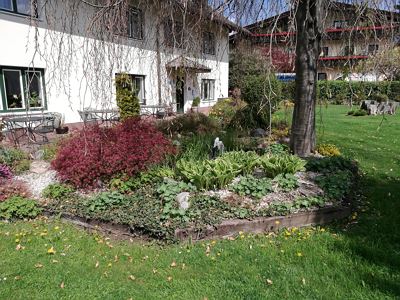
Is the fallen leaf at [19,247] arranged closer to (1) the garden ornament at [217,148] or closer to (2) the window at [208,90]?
(1) the garden ornament at [217,148]

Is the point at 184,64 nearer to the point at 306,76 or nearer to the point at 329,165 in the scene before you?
the point at 306,76

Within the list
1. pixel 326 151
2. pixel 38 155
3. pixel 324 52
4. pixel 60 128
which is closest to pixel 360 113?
pixel 326 151

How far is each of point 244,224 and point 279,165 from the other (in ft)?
4.72

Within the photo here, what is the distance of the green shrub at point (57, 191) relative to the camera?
192 inches

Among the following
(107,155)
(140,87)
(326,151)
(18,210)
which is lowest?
(18,210)

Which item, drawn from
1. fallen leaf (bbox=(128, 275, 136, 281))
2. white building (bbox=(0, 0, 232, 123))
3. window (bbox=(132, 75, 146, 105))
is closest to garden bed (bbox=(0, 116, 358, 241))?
fallen leaf (bbox=(128, 275, 136, 281))

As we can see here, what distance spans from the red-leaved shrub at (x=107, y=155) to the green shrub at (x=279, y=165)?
166cm

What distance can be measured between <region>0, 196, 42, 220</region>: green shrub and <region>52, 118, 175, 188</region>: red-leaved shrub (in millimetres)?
687

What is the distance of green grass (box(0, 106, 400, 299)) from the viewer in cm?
283

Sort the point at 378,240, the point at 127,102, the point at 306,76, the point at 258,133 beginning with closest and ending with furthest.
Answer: the point at 378,240, the point at 306,76, the point at 258,133, the point at 127,102

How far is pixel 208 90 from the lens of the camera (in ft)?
71.4

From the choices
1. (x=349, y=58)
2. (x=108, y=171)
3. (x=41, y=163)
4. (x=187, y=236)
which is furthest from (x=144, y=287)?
(x=41, y=163)

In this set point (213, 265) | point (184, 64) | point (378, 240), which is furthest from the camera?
point (184, 64)

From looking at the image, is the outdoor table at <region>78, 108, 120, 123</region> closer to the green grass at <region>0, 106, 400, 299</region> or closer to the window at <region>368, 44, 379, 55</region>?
the green grass at <region>0, 106, 400, 299</region>
